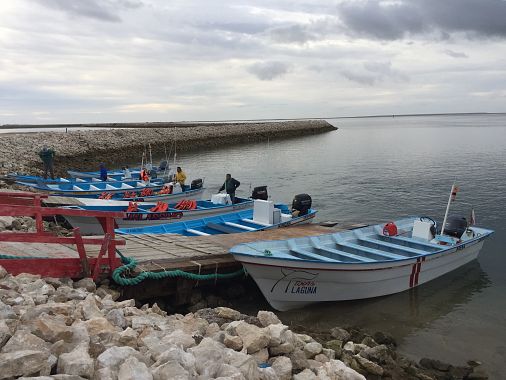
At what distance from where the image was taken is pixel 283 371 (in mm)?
5961

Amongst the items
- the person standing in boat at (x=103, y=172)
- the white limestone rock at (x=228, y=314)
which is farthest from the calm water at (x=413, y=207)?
the person standing in boat at (x=103, y=172)

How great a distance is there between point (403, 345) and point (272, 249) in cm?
369

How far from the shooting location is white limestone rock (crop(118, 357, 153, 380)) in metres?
4.47

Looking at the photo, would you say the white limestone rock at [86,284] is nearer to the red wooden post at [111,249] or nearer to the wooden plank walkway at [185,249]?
the red wooden post at [111,249]

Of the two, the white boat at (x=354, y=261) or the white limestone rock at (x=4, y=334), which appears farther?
the white boat at (x=354, y=261)

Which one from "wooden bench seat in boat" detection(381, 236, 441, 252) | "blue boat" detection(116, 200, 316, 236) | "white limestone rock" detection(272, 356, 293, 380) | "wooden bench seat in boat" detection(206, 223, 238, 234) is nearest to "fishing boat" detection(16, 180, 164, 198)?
"blue boat" detection(116, 200, 316, 236)

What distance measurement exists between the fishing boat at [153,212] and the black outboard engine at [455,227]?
7323mm

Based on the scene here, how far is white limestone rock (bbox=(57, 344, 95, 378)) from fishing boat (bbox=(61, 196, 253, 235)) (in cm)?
1074

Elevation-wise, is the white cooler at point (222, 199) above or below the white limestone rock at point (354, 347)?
above

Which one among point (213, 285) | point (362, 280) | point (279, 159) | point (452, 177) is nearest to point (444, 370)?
point (362, 280)

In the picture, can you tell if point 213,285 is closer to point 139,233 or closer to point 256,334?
point 139,233

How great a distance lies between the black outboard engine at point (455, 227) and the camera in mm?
13961

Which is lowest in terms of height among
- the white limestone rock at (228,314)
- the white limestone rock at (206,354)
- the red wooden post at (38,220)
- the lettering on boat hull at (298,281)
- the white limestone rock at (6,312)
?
the lettering on boat hull at (298,281)

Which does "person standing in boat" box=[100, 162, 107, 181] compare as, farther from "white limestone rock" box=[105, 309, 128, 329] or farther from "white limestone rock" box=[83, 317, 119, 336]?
"white limestone rock" box=[83, 317, 119, 336]
